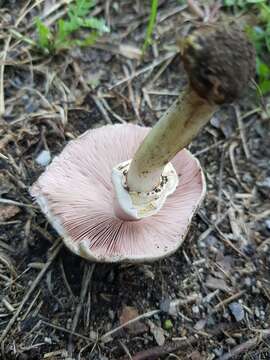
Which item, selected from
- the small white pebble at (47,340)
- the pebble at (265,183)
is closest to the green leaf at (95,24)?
the pebble at (265,183)

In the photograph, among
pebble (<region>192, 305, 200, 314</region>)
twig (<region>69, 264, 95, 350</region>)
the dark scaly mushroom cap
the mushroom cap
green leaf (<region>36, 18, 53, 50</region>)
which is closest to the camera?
the dark scaly mushroom cap

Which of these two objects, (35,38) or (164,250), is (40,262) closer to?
(164,250)

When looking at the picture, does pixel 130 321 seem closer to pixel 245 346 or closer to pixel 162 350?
pixel 162 350

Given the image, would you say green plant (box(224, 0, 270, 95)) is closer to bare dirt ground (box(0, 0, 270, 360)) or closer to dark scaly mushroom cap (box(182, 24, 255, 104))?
bare dirt ground (box(0, 0, 270, 360))

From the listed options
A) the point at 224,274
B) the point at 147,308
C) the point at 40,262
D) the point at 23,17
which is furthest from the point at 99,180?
the point at 23,17

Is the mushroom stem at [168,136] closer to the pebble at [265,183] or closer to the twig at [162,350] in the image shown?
the twig at [162,350]

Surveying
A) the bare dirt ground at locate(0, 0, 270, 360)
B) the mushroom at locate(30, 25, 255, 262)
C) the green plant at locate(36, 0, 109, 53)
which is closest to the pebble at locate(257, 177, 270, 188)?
the bare dirt ground at locate(0, 0, 270, 360)

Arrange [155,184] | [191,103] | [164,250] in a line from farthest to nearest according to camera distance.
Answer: [155,184], [164,250], [191,103]
